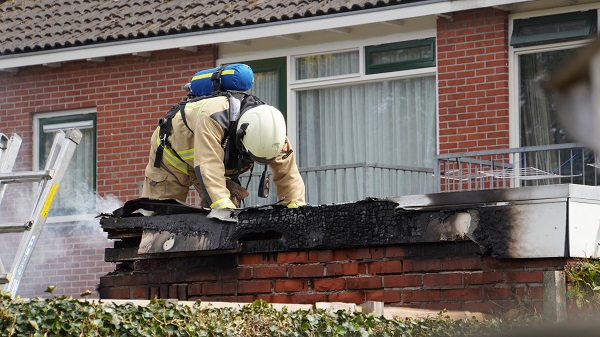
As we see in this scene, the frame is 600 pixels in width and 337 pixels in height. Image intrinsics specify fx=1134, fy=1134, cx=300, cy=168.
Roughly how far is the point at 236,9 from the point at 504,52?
3.41 metres

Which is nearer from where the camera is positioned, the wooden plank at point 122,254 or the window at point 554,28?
the wooden plank at point 122,254

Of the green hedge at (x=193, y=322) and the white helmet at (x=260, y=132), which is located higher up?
the white helmet at (x=260, y=132)

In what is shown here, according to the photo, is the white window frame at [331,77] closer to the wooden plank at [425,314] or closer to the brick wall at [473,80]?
the brick wall at [473,80]

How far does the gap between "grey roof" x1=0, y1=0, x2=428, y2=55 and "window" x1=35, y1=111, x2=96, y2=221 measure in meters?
1.11

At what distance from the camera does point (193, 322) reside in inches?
206

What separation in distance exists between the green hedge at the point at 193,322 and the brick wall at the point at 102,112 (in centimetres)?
871

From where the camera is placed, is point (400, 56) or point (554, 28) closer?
point (554, 28)

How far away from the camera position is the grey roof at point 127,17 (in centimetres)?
1322

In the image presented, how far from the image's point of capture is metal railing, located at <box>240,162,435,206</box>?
12192 millimetres

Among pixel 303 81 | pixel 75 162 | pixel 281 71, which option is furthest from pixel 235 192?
pixel 75 162

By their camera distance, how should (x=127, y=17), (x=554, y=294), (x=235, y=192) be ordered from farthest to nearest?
(x=127, y=17), (x=235, y=192), (x=554, y=294)

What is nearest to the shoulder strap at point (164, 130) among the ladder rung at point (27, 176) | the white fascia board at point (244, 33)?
the ladder rung at point (27, 176)

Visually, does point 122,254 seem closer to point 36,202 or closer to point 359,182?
point 36,202

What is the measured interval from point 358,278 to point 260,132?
4.44ft
